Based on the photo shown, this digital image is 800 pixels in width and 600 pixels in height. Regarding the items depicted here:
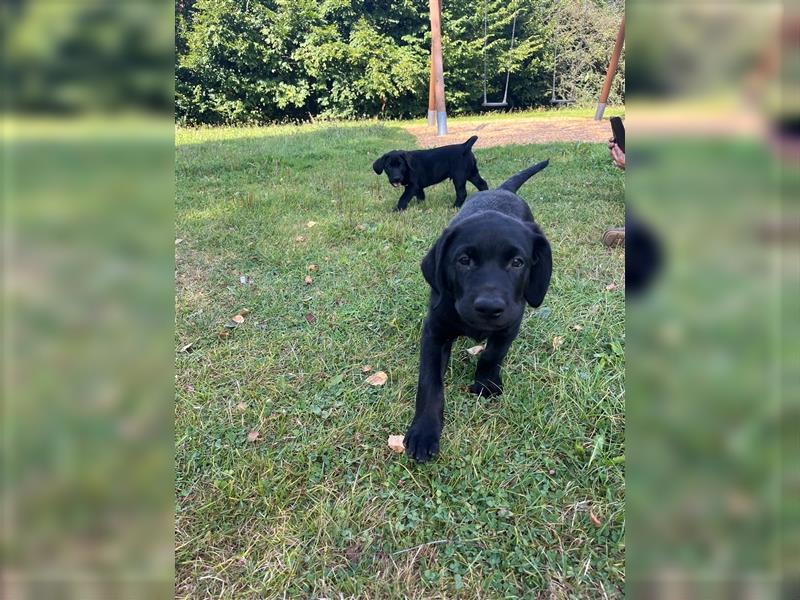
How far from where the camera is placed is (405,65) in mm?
25562

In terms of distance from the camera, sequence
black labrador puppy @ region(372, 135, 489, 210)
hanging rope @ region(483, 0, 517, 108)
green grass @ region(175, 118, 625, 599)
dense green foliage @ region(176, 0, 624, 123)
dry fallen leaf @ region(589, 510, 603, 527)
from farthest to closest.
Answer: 1. hanging rope @ region(483, 0, 517, 108)
2. dense green foliage @ region(176, 0, 624, 123)
3. black labrador puppy @ region(372, 135, 489, 210)
4. dry fallen leaf @ region(589, 510, 603, 527)
5. green grass @ region(175, 118, 625, 599)

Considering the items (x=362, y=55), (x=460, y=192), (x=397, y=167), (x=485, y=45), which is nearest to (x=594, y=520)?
(x=460, y=192)

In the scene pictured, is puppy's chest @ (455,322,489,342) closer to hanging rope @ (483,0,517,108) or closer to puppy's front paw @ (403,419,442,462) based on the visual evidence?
puppy's front paw @ (403,419,442,462)

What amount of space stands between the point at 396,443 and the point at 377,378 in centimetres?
61

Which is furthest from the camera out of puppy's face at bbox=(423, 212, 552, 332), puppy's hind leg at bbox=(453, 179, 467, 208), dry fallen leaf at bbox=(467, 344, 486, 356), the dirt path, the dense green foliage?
the dense green foliage

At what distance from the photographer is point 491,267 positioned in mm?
2664
